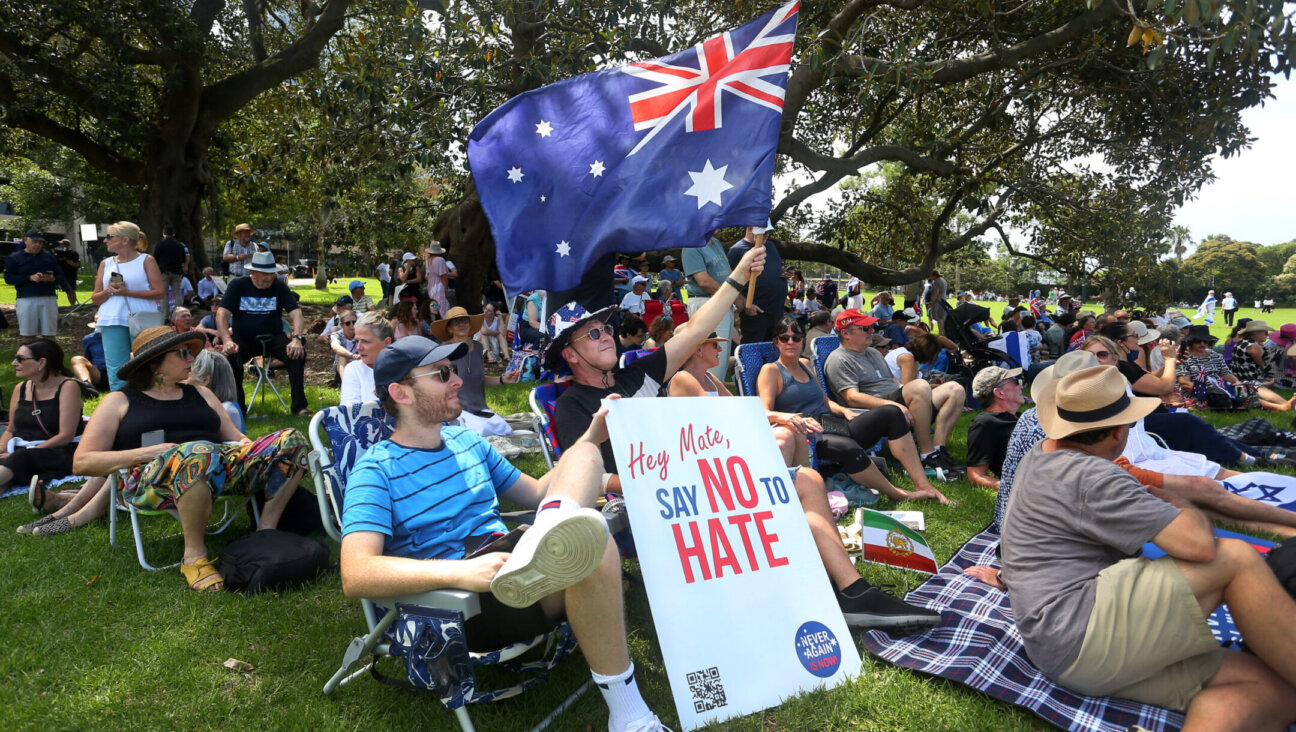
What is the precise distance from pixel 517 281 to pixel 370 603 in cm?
239

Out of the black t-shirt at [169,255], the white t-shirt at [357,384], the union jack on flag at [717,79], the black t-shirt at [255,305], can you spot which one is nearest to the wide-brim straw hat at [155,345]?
the white t-shirt at [357,384]

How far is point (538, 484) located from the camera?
3.24m

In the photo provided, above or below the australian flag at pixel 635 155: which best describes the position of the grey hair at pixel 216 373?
below

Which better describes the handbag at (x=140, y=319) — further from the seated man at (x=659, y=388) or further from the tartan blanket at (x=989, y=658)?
→ the tartan blanket at (x=989, y=658)

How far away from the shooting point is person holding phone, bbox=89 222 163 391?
6914 millimetres

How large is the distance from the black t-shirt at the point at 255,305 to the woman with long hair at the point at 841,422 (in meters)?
5.26

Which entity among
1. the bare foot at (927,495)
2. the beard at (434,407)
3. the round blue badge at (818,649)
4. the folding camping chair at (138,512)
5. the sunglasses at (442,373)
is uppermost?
the sunglasses at (442,373)

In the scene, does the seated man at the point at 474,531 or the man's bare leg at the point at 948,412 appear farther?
the man's bare leg at the point at 948,412

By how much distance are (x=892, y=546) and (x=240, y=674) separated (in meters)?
3.16

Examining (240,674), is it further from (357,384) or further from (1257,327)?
(1257,327)

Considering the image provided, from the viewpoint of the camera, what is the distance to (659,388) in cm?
434

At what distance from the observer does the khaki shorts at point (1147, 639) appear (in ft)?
7.92

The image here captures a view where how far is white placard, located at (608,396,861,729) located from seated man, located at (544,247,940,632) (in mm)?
238

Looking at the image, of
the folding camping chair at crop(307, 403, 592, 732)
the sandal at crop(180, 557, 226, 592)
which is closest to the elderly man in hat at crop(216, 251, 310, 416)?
the sandal at crop(180, 557, 226, 592)
